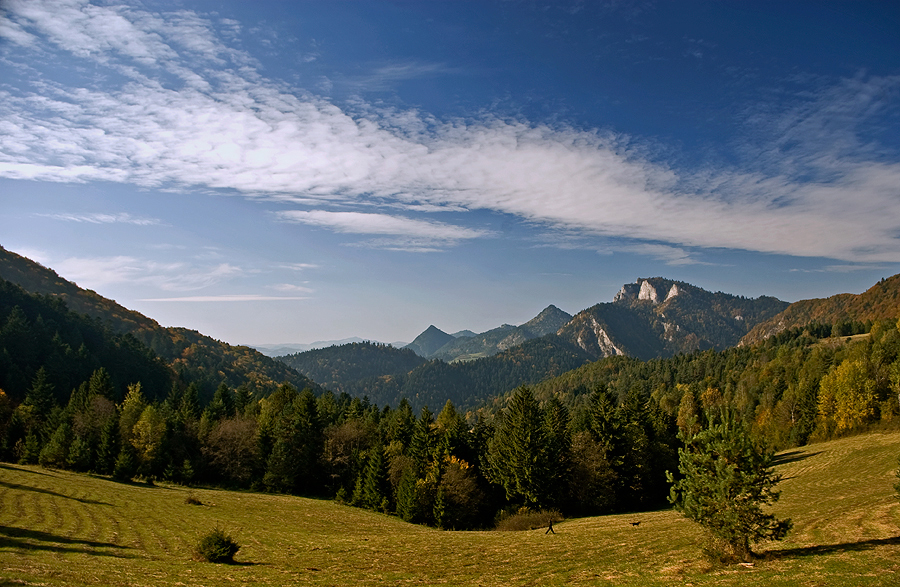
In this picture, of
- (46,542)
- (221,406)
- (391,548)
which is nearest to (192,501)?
(46,542)

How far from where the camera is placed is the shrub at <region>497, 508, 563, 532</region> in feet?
148

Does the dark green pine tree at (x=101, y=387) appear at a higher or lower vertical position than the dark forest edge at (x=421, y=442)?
higher

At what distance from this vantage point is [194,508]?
4200cm

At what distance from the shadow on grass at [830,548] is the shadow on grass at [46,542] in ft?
100

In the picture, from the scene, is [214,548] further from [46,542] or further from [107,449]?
[107,449]

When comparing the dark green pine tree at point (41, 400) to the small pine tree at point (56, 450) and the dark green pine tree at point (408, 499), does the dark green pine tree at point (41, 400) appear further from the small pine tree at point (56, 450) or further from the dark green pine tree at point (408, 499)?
the dark green pine tree at point (408, 499)

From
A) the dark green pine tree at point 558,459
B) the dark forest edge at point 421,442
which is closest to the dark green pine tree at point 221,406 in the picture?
the dark forest edge at point 421,442

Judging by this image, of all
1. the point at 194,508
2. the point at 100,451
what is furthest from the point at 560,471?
the point at 100,451

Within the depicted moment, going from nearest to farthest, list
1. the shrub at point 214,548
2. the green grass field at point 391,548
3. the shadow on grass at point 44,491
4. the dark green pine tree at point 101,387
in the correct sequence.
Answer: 1. the green grass field at point 391,548
2. the shrub at point 214,548
3. the shadow on grass at point 44,491
4. the dark green pine tree at point 101,387

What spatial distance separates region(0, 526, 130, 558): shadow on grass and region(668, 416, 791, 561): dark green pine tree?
27.2 metres

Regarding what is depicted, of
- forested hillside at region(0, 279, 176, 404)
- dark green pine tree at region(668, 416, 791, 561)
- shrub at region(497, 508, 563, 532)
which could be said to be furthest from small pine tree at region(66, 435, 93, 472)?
dark green pine tree at region(668, 416, 791, 561)

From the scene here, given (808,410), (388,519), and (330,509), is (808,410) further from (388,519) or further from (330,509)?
(330,509)

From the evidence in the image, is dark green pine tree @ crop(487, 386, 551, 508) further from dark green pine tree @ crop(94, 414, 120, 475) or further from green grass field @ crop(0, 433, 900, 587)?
dark green pine tree @ crop(94, 414, 120, 475)

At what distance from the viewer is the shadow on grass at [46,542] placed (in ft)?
73.4
